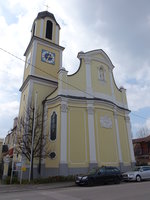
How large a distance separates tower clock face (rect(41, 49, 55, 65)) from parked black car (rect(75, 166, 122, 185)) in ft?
54.3

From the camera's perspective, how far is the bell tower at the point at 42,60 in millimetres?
22422

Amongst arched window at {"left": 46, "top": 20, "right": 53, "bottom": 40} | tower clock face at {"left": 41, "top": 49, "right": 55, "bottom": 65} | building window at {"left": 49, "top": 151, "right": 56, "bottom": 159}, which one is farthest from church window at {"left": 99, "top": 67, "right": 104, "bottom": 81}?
building window at {"left": 49, "top": 151, "right": 56, "bottom": 159}

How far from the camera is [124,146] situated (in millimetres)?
22297

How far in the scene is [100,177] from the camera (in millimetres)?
13820

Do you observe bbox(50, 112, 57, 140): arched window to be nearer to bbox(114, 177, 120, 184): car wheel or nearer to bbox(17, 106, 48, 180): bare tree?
bbox(17, 106, 48, 180): bare tree

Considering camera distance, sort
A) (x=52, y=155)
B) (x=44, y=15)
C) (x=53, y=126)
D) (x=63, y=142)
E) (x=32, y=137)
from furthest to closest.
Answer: (x=44, y=15) → (x=53, y=126) → (x=52, y=155) → (x=63, y=142) → (x=32, y=137)

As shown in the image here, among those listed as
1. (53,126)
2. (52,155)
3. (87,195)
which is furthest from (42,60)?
(87,195)

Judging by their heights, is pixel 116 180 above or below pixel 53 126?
below

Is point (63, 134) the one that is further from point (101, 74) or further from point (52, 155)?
point (101, 74)

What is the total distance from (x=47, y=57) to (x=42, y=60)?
3.52 ft

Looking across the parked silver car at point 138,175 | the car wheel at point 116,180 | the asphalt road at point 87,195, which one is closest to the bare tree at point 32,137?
the asphalt road at point 87,195

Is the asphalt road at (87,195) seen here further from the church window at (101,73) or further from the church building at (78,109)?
the church window at (101,73)

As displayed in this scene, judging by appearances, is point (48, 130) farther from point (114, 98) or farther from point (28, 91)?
point (114, 98)

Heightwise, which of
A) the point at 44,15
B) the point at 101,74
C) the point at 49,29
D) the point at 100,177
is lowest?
the point at 100,177
